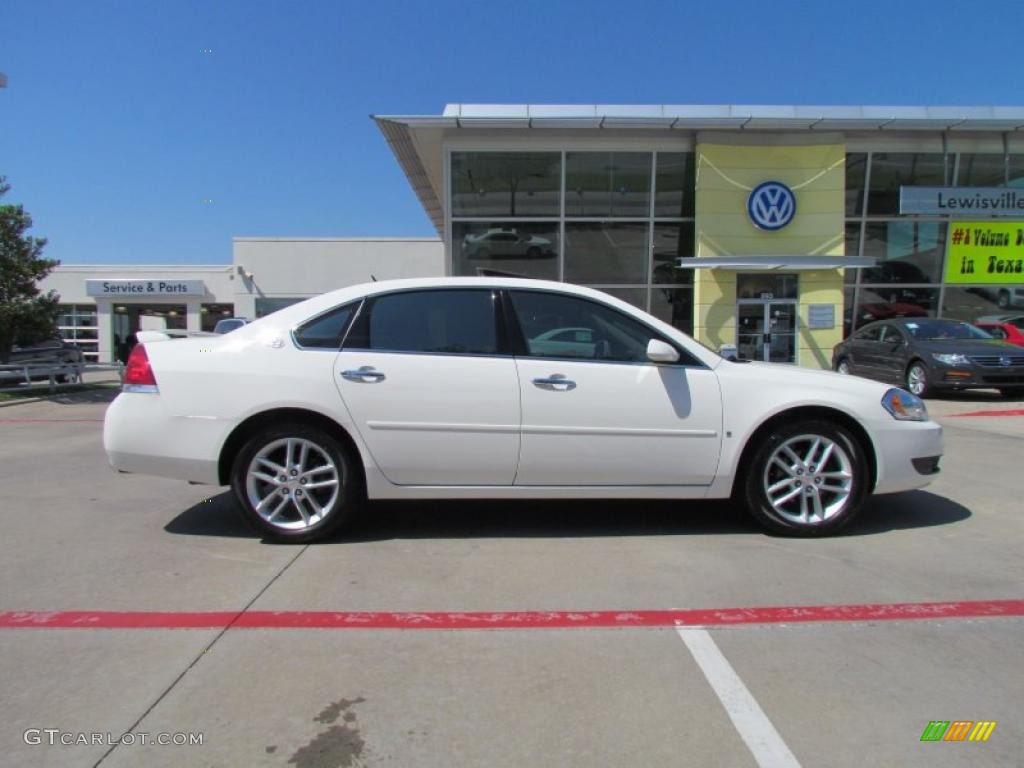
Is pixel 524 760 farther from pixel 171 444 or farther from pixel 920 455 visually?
pixel 920 455

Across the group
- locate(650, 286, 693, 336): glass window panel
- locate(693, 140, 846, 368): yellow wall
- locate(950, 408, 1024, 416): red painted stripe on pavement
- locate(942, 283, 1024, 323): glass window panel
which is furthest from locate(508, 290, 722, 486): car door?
locate(942, 283, 1024, 323): glass window panel

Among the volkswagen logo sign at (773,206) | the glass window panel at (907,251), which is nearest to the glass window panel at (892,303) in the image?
the glass window panel at (907,251)

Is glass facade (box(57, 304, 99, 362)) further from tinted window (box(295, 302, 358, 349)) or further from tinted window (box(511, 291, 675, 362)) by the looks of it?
tinted window (box(511, 291, 675, 362))

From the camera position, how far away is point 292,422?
4.29 metres

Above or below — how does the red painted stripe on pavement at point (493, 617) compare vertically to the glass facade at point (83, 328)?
below

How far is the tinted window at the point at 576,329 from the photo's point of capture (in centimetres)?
441

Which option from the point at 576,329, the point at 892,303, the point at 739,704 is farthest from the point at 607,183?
the point at 739,704

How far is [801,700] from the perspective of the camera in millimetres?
2574

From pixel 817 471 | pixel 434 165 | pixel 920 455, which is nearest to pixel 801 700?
pixel 817 471

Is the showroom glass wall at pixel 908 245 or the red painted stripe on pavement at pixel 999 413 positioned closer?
the red painted stripe on pavement at pixel 999 413

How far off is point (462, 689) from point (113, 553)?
273cm

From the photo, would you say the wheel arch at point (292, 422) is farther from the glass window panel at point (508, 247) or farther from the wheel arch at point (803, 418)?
the glass window panel at point (508, 247)

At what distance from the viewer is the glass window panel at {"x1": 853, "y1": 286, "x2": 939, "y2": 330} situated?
1797 cm

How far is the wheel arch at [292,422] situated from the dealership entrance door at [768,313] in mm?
14689
